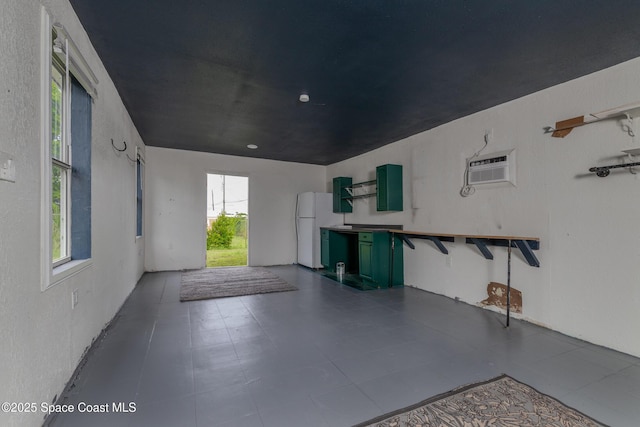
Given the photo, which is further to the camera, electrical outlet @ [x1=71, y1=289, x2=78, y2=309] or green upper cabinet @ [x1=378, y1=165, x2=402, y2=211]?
green upper cabinet @ [x1=378, y1=165, x2=402, y2=211]

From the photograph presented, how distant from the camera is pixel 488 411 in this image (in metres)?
1.63

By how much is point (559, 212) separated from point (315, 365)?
2.80 metres

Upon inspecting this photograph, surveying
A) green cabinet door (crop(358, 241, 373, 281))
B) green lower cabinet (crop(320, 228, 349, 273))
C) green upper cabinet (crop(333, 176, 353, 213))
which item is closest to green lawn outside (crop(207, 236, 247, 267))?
green lower cabinet (crop(320, 228, 349, 273))

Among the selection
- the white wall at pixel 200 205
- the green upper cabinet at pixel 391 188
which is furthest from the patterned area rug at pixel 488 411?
the white wall at pixel 200 205

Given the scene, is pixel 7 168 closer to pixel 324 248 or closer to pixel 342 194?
pixel 324 248

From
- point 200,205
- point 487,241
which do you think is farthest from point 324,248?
point 487,241

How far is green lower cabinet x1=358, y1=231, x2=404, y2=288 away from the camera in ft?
15.2

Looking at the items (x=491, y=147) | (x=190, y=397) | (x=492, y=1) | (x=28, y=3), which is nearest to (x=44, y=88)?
(x=28, y=3)

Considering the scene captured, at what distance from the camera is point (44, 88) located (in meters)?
1.56

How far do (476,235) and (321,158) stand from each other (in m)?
3.89

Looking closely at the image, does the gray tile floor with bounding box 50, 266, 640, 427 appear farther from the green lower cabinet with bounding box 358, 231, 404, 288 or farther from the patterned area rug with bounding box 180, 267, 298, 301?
the green lower cabinet with bounding box 358, 231, 404, 288

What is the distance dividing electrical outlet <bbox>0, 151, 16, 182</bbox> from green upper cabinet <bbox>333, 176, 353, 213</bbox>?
17.5 ft

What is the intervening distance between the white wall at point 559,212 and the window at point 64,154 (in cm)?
410

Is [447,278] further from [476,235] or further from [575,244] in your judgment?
[575,244]
